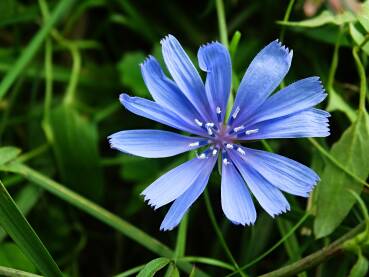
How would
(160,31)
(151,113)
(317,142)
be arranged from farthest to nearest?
(160,31) → (317,142) → (151,113)

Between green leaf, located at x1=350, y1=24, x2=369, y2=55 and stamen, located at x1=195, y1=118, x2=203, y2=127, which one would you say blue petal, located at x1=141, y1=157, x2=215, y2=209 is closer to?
stamen, located at x1=195, y1=118, x2=203, y2=127

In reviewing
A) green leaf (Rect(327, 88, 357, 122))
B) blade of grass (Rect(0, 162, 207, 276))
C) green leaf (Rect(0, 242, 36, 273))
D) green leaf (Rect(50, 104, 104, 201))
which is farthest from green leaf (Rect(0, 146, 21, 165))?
green leaf (Rect(327, 88, 357, 122))

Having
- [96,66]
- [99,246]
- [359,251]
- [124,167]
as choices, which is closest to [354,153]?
[359,251]

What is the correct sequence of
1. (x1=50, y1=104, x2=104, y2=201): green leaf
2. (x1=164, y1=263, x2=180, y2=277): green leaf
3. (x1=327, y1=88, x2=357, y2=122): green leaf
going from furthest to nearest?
(x1=50, y1=104, x2=104, y2=201): green leaf, (x1=327, y1=88, x2=357, y2=122): green leaf, (x1=164, y1=263, x2=180, y2=277): green leaf

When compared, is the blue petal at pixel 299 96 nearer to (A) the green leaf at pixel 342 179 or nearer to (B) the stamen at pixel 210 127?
(B) the stamen at pixel 210 127

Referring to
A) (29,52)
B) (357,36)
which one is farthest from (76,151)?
(357,36)

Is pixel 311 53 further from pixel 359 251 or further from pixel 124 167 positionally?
pixel 359 251

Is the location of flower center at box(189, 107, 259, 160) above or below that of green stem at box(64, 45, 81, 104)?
below

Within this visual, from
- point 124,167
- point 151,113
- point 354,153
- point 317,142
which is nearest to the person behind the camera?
point 151,113
